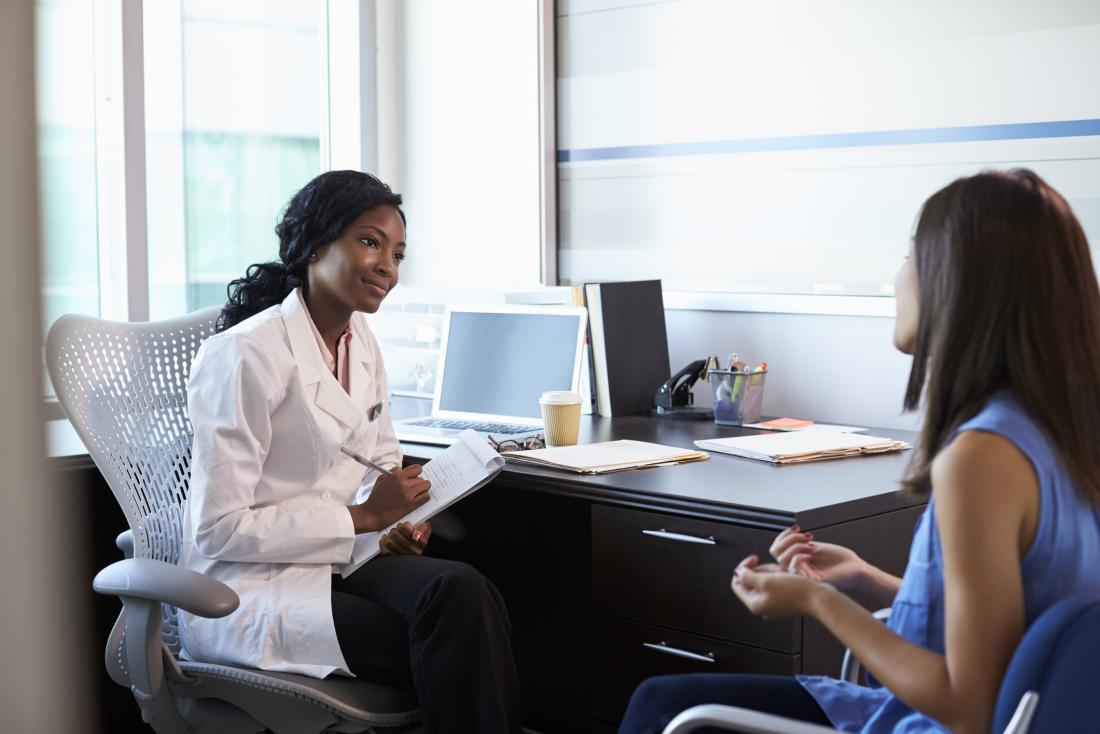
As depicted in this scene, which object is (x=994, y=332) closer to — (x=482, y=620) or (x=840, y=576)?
(x=840, y=576)

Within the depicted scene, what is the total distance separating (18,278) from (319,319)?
165 cm

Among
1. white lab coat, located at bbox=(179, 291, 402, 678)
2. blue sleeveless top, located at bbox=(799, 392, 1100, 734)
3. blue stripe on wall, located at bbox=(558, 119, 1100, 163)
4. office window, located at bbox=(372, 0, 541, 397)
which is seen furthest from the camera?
office window, located at bbox=(372, 0, 541, 397)

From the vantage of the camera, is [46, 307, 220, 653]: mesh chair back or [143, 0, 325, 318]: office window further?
[143, 0, 325, 318]: office window

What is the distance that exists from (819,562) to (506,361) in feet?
4.00

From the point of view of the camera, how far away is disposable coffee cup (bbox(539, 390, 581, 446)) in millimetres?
2076

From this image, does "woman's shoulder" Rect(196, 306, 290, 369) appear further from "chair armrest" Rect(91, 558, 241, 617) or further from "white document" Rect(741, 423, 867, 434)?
"white document" Rect(741, 423, 867, 434)

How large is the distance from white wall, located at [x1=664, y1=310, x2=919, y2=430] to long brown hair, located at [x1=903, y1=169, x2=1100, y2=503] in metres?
1.17

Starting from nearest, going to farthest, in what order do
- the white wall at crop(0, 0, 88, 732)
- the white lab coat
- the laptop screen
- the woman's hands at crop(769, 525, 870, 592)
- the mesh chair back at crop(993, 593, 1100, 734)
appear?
the white wall at crop(0, 0, 88, 732) → the mesh chair back at crop(993, 593, 1100, 734) → the woman's hands at crop(769, 525, 870, 592) → the white lab coat → the laptop screen

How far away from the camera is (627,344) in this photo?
2451mm

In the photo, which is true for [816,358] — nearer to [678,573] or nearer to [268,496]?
[678,573]

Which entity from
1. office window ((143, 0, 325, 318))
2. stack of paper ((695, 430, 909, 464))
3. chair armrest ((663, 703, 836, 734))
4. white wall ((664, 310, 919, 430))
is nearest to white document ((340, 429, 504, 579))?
stack of paper ((695, 430, 909, 464))

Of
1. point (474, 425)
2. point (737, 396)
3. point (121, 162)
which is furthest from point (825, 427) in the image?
point (121, 162)

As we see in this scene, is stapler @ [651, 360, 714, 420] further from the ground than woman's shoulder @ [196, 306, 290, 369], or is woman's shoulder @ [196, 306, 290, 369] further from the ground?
woman's shoulder @ [196, 306, 290, 369]

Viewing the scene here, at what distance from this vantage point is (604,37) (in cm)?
274
